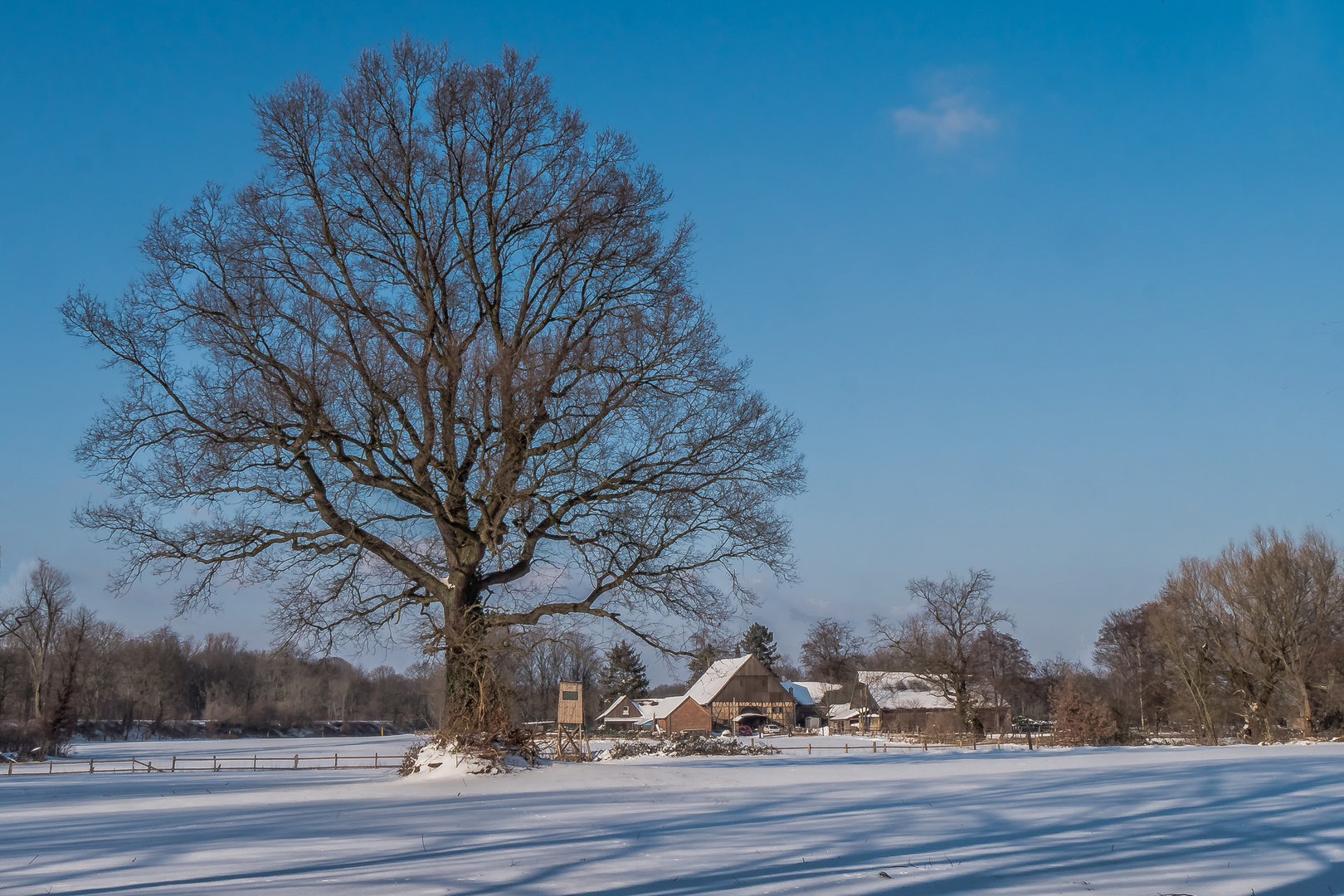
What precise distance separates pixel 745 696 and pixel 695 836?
7202cm

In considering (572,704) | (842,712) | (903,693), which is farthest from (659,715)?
(572,704)

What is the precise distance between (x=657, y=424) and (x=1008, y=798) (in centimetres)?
895

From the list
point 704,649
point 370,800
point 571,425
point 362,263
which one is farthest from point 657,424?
point 370,800

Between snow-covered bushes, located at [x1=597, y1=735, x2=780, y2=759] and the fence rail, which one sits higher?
snow-covered bushes, located at [x1=597, y1=735, x2=780, y2=759]

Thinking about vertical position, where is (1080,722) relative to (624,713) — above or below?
above

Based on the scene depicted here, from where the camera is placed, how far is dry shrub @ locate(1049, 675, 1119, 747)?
39.7 metres

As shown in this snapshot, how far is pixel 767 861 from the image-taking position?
7.64m

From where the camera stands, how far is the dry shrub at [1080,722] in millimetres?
39656

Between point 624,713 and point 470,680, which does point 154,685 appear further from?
point 470,680

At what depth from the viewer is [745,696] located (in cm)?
7831

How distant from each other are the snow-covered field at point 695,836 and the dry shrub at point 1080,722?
2562 cm

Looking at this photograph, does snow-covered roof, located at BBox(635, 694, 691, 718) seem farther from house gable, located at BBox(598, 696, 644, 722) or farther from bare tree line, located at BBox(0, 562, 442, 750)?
Answer: bare tree line, located at BBox(0, 562, 442, 750)

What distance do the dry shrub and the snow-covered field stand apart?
25.6 metres

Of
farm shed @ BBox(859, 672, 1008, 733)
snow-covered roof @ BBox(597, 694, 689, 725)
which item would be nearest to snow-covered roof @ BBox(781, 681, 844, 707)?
farm shed @ BBox(859, 672, 1008, 733)
